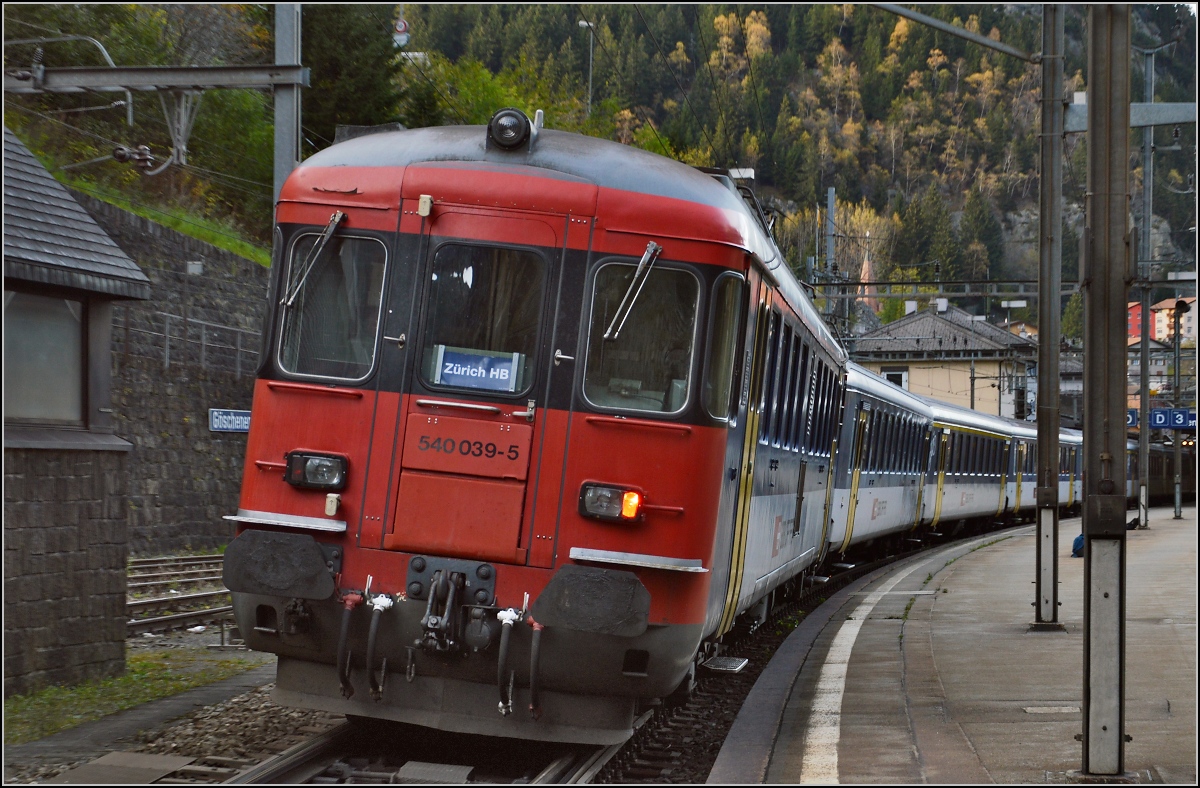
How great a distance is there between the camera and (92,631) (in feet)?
29.5

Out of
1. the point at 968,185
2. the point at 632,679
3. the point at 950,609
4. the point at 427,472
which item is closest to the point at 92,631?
the point at 427,472

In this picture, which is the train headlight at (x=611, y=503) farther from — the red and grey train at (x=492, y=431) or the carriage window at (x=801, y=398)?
the carriage window at (x=801, y=398)

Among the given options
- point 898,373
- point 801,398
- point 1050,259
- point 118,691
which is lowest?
point 118,691

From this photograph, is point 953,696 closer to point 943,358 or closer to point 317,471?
point 317,471

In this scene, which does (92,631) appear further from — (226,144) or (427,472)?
(226,144)

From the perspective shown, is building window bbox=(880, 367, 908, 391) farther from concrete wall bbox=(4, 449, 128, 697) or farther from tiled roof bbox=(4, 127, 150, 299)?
concrete wall bbox=(4, 449, 128, 697)

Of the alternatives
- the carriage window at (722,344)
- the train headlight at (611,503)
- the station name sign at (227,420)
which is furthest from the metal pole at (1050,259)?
the station name sign at (227,420)

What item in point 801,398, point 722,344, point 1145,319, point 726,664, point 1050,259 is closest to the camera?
point 722,344

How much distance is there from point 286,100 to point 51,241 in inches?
88.5

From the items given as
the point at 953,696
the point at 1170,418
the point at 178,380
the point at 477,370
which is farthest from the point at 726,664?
the point at 1170,418

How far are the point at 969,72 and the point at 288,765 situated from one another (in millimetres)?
100639

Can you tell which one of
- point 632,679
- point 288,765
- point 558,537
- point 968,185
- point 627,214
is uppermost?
point 968,185

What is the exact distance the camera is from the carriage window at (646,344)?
21.5ft

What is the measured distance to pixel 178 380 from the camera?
76.1 feet
